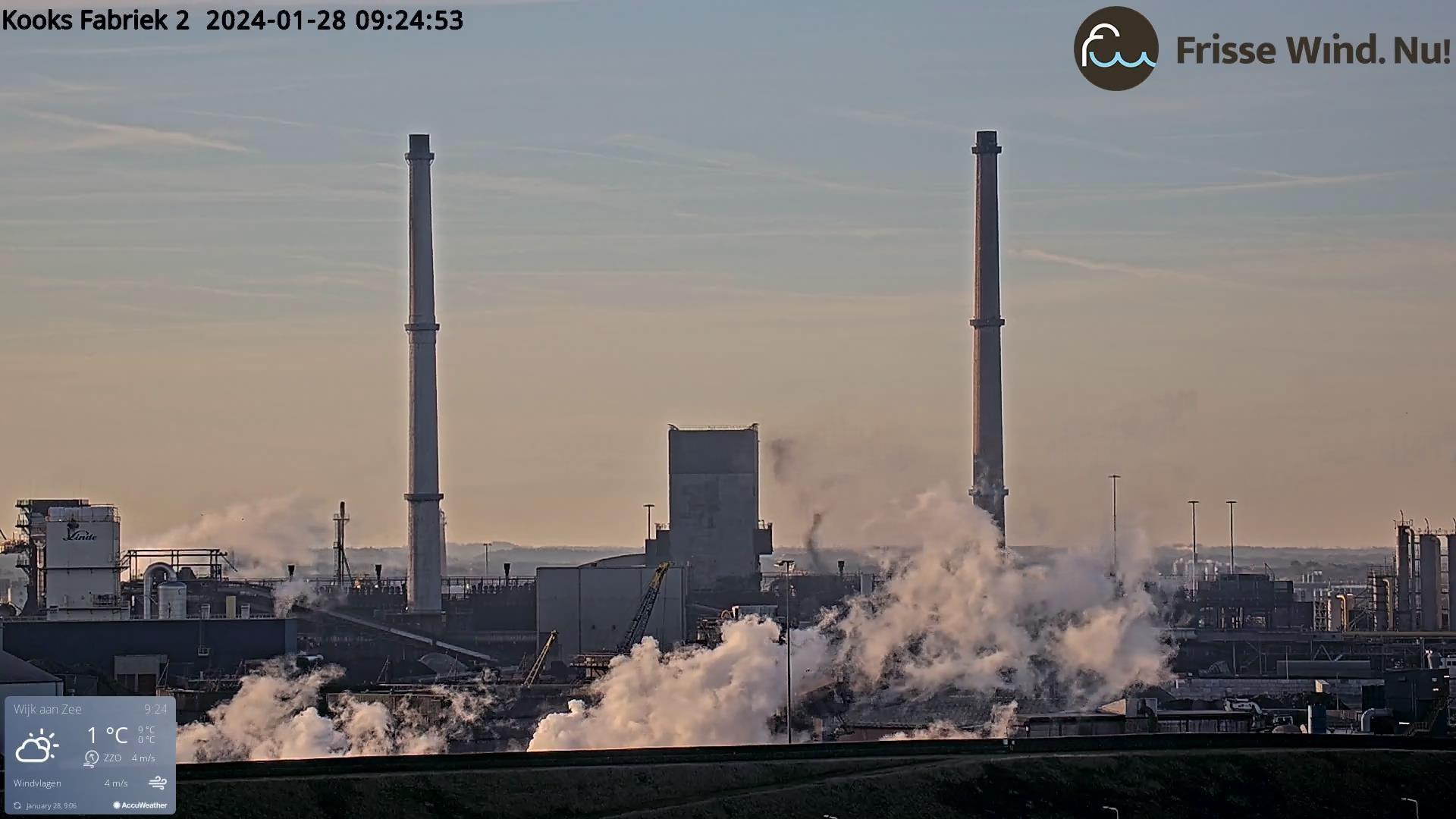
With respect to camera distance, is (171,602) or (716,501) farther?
(716,501)

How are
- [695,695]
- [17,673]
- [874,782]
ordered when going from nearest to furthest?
[874,782]
[17,673]
[695,695]

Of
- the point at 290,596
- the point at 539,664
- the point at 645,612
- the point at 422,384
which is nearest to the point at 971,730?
the point at 539,664

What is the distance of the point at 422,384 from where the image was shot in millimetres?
118688

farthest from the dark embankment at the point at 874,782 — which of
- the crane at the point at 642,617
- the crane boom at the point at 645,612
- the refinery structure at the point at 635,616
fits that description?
the crane boom at the point at 645,612

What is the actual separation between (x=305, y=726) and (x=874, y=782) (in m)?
33.1

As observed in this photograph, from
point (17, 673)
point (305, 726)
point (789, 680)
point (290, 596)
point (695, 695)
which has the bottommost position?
point (305, 726)

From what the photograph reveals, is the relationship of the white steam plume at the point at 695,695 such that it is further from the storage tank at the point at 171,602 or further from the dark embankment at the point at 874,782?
the storage tank at the point at 171,602

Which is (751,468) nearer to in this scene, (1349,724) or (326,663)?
(326,663)

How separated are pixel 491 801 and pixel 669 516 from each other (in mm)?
76802

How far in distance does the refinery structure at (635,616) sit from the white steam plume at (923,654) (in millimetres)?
2162

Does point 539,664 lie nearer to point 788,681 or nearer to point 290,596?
point 788,681

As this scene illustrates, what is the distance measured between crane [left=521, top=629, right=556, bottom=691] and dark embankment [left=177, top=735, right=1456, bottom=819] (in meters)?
37.9
